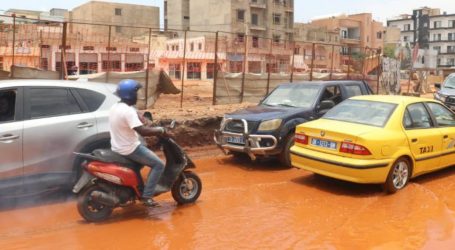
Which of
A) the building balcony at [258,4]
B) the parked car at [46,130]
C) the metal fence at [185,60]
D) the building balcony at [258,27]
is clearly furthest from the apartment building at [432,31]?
the parked car at [46,130]

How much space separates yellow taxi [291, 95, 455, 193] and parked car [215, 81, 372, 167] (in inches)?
35.0

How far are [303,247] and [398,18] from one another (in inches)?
5127

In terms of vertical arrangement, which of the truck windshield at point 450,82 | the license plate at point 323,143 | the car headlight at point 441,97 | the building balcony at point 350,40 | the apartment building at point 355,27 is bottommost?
the license plate at point 323,143

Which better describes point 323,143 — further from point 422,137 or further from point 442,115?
point 442,115

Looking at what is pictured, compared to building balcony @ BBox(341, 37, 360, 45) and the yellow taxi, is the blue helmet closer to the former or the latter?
the yellow taxi

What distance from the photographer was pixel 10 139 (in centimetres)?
593

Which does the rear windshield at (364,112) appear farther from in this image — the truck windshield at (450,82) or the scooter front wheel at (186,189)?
the truck windshield at (450,82)

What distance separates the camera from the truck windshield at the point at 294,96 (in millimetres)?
9805

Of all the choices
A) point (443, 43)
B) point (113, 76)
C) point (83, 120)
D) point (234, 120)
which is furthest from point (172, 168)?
point (443, 43)

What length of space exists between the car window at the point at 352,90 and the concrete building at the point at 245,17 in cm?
5570

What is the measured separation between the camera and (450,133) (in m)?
8.23

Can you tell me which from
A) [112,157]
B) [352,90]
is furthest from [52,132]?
[352,90]

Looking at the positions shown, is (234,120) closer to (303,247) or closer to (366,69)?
(303,247)

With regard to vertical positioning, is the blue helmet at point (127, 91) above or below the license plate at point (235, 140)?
above
